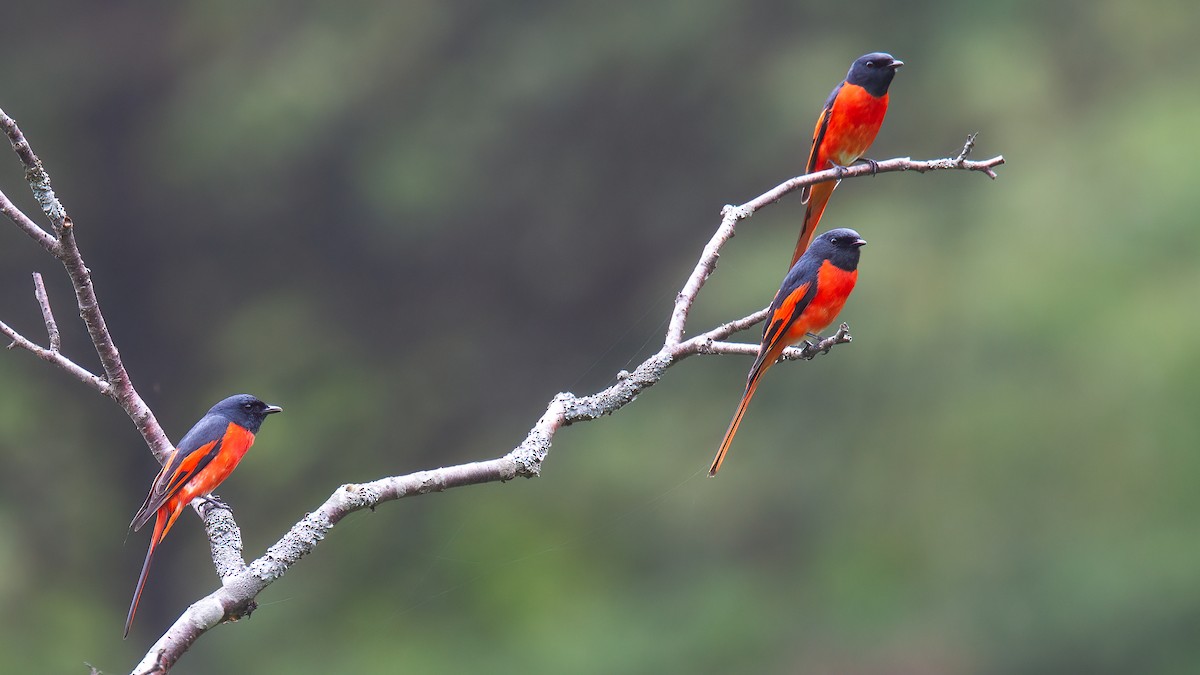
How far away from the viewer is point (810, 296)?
3.96 m

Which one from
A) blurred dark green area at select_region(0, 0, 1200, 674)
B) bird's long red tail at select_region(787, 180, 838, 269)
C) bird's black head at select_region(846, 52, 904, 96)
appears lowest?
bird's long red tail at select_region(787, 180, 838, 269)

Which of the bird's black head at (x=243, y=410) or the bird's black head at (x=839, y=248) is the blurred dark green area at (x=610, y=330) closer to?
the bird's black head at (x=839, y=248)

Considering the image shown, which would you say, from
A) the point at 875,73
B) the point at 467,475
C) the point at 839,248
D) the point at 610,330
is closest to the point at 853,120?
the point at 875,73

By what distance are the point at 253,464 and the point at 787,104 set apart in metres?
6.37

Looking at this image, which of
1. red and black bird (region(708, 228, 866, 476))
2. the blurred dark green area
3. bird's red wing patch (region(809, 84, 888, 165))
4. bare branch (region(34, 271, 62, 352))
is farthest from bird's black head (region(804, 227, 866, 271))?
the blurred dark green area

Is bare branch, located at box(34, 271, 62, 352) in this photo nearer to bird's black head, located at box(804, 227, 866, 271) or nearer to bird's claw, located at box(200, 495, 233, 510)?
bird's claw, located at box(200, 495, 233, 510)

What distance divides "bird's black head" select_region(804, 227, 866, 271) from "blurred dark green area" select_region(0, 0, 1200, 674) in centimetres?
674

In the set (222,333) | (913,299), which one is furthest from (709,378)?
(222,333)

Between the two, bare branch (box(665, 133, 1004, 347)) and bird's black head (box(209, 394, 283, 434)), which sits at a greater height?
bird's black head (box(209, 394, 283, 434))

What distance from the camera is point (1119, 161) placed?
39.1ft

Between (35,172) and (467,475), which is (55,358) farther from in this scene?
(467,475)

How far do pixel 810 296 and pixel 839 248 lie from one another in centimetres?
35

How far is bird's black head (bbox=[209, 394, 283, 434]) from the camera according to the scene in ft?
14.2

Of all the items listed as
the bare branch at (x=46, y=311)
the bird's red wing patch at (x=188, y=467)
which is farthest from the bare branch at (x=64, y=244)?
the bird's red wing patch at (x=188, y=467)
